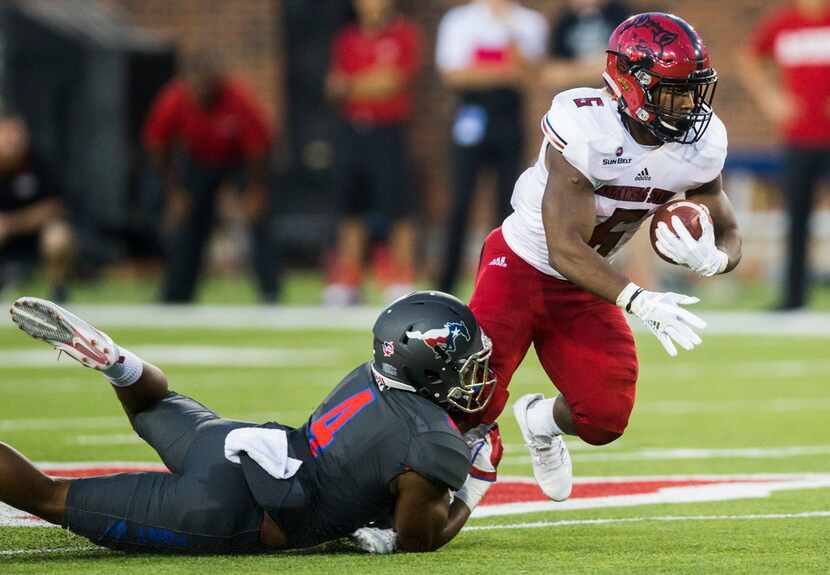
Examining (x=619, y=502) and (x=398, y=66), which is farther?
(x=398, y=66)

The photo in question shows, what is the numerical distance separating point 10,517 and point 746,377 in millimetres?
5210

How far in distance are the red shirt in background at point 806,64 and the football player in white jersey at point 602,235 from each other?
661 centimetres

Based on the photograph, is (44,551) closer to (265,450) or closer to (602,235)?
(265,450)

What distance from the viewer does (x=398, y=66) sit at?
44.0ft

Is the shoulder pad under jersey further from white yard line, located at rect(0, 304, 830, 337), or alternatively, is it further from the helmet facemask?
white yard line, located at rect(0, 304, 830, 337)

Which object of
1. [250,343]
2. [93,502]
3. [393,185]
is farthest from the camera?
[393,185]

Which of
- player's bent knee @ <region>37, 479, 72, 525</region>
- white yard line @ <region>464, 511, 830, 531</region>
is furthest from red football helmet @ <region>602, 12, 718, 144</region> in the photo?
player's bent knee @ <region>37, 479, 72, 525</region>

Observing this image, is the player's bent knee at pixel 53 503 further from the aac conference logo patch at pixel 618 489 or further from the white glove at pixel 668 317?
the white glove at pixel 668 317

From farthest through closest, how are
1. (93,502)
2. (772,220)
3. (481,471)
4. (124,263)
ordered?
(124,263)
(772,220)
(481,471)
(93,502)

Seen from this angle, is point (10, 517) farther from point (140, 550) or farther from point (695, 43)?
point (695, 43)

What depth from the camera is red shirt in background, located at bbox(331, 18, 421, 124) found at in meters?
13.4

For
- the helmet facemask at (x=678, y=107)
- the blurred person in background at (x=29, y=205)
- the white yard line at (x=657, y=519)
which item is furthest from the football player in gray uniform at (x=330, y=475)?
the blurred person in background at (x=29, y=205)

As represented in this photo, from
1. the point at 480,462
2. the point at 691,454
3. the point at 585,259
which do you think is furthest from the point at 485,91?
the point at 480,462

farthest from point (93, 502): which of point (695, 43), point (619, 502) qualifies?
point (695, 43)
